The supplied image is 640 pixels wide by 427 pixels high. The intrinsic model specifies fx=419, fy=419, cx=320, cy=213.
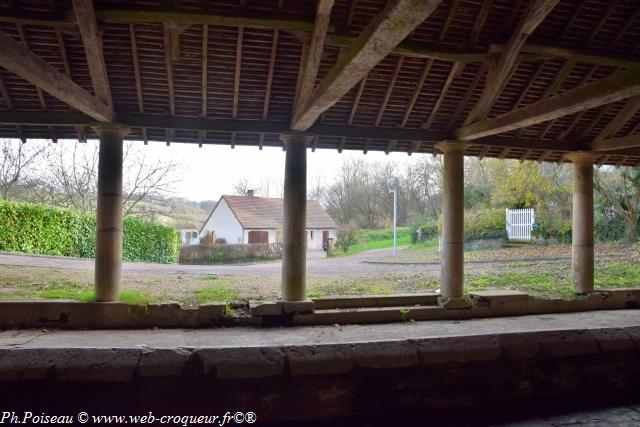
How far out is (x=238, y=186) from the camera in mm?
33125

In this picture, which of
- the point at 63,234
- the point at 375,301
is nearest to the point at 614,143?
the point at 375,301

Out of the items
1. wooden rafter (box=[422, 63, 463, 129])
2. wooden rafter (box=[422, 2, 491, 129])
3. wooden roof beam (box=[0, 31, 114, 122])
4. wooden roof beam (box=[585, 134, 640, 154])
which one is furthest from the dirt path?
wooden roof beam (box=[0, 31, 114, 122])

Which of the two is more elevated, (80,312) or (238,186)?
(238,186)

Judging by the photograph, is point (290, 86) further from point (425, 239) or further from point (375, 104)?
point (425, 239)

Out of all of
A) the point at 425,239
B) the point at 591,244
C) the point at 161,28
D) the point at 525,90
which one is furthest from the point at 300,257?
the point at 425,239

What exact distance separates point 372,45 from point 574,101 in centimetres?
287

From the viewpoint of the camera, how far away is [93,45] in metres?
4.62

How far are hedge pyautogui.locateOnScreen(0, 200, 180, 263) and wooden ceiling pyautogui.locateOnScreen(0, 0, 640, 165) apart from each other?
25.6 ft

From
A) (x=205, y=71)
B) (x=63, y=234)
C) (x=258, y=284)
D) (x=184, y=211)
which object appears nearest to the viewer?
(x=205, y=71)

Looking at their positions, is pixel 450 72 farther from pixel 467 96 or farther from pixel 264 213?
pixel 264 213

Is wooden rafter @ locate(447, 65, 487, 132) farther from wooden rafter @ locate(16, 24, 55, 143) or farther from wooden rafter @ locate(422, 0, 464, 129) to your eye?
wooden rafter @ locate(16, 24, 55, 143)

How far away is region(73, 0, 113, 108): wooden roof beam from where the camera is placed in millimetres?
4258

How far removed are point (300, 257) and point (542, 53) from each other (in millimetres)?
4572

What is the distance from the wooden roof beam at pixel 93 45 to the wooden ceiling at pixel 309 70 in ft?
0.06
